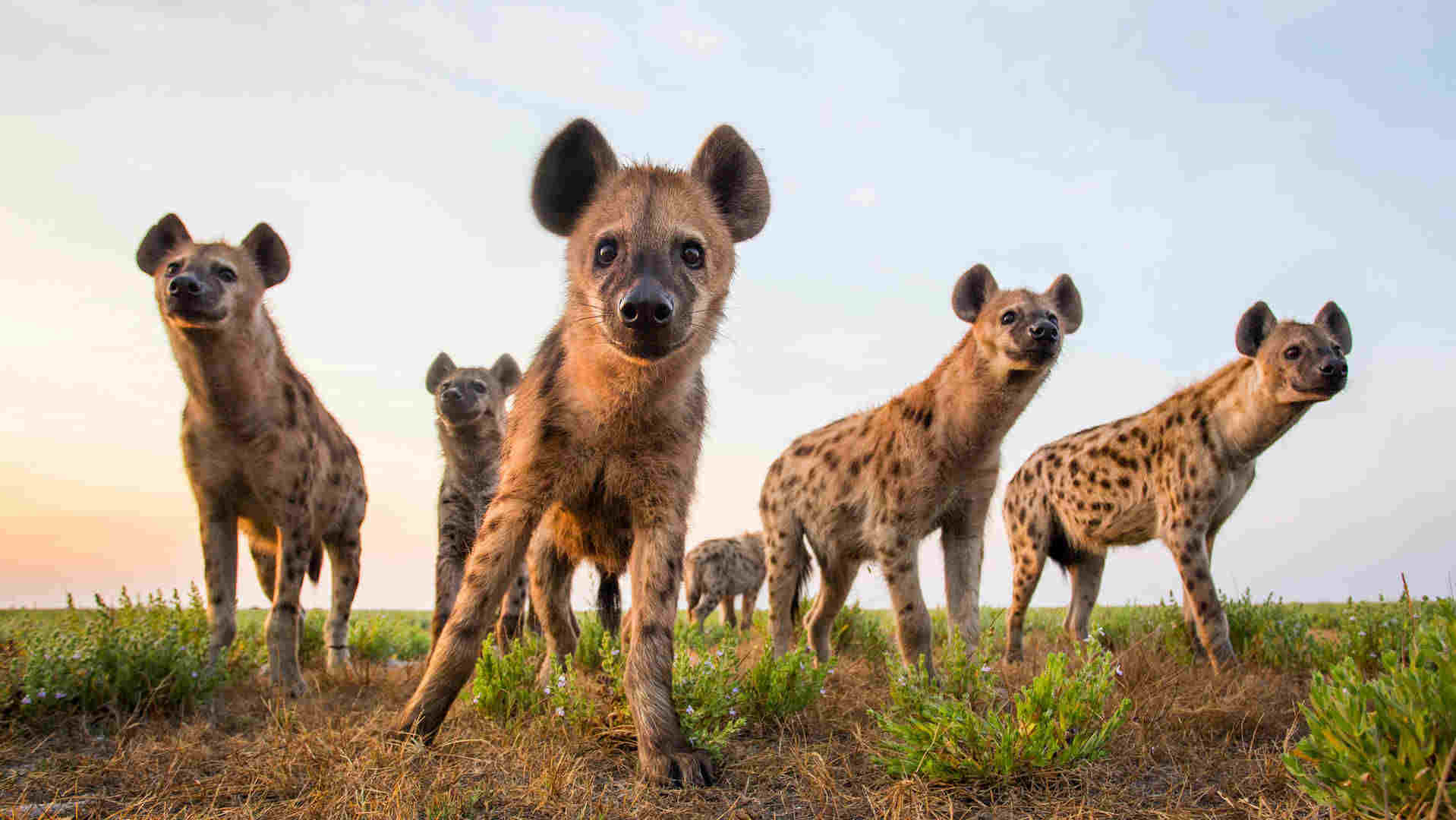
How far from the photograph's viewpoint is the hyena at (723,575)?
1097 centimetres

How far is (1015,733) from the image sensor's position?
310cm

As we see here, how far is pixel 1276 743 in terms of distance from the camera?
142 inches

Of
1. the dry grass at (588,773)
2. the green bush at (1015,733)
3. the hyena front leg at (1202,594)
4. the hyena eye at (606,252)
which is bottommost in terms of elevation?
the dry grass at (588,773)

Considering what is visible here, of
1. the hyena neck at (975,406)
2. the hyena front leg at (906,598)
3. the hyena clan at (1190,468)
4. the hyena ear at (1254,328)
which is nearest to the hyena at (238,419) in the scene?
the hyena front leg at (906,598)

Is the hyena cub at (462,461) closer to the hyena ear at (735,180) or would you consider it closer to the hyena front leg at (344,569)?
the hyena front leg at (344,569)

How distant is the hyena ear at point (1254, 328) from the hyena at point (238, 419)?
583 centimetres

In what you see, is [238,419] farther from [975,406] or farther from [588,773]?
[975,406]

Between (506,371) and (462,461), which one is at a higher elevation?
(506,371)

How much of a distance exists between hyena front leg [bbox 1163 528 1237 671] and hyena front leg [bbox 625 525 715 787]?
3.77 metres

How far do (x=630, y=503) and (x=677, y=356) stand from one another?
558mm

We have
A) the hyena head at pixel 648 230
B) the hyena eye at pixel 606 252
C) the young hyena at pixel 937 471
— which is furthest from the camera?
the young hyena at pixel 937 471

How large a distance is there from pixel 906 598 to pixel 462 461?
2992 millimetres

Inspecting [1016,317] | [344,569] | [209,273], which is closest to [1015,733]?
[1016,317]

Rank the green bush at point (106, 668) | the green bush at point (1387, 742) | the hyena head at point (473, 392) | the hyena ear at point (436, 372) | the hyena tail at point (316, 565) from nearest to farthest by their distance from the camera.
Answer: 1. the green bush at point (1387, 742)
2. the green bush at point (106, 668)
3. the hyena head at point (473, 392)
4. the hyena ear at point (436, 372)
5. the hyena tail at point (316, 565)
